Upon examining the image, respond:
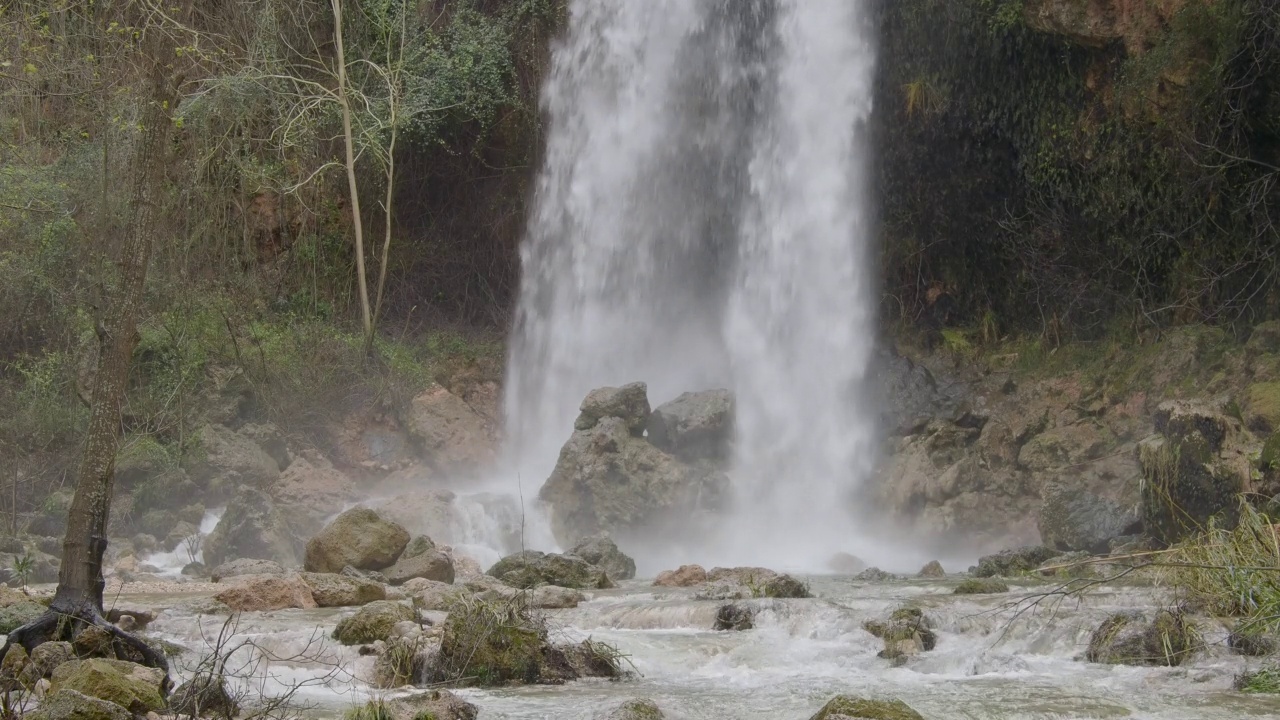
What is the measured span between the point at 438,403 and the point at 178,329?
423 cm

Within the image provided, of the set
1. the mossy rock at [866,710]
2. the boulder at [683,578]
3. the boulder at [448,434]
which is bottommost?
the mossy rock at [866,710]

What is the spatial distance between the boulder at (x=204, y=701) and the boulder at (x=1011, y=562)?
26.8ft

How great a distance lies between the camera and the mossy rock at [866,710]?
5.03m

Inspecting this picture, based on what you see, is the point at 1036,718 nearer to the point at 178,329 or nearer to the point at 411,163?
the point at 178,329

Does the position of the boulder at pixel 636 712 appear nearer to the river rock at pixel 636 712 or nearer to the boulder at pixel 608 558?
the river rock at pixel 636 712

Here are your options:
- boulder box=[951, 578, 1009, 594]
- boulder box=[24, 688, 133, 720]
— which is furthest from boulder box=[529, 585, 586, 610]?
boulder box=[24, 688, 133, 720]

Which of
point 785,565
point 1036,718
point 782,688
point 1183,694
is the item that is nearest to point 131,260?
point 782,688

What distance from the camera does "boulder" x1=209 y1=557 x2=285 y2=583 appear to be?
40.3 feet

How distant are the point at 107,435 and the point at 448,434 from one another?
13457mm

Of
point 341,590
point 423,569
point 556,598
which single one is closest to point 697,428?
point 423,569

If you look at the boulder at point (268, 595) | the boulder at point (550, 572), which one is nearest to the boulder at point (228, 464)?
the boulder at point (550, 572)

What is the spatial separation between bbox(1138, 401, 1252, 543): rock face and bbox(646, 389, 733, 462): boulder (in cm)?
605

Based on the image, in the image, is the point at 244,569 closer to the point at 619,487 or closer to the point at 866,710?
the point at 619,487

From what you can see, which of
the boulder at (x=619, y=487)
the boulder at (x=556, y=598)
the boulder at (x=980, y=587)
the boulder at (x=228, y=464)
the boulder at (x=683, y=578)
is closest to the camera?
the boulder at (x=556, y=598)
